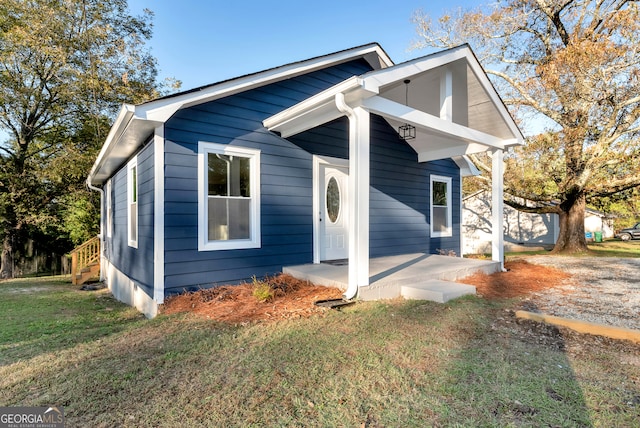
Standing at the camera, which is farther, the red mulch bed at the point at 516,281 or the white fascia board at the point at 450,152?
the white fascia board at the point at 450,152

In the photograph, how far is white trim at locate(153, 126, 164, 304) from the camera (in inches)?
183

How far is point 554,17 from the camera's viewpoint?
1257 cm

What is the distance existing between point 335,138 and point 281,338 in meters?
4.51

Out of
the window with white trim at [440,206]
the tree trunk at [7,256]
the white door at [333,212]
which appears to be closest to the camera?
the white door at [333,212]

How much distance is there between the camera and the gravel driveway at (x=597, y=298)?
400 centimetres

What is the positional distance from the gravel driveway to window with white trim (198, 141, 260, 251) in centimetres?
425

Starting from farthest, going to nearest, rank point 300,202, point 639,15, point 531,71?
point 531,71, point 639,15, point 300,202

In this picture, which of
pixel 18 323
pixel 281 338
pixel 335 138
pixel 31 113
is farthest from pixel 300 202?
pixel 31 113

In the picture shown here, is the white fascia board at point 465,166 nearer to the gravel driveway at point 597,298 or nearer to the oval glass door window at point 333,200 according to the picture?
the gravel driveway at point 597,298

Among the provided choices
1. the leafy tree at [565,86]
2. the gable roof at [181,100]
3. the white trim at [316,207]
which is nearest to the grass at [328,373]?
the white trim at [316,207]

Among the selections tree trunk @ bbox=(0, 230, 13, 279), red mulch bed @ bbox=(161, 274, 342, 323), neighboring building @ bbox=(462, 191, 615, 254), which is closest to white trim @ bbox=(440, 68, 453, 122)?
red mulch bed @ bbox=(161, 274, 342, 323)

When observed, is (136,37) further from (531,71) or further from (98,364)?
(531,71)

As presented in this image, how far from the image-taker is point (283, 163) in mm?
5996

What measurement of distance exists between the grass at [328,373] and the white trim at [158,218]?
2.04ft
